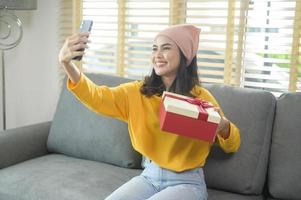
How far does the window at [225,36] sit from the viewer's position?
2.22 metres

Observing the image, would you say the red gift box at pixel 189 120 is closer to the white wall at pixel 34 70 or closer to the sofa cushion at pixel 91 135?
the sofa cushion at pixel 91 135

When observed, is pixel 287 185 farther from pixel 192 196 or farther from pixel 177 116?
pixel 177 116

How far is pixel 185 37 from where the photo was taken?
1.79 meters

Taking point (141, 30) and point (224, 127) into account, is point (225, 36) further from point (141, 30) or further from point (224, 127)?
point (224, 127)

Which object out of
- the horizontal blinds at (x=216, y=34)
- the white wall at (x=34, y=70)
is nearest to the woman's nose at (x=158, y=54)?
the horizontal blinds at (x=216, y=34)

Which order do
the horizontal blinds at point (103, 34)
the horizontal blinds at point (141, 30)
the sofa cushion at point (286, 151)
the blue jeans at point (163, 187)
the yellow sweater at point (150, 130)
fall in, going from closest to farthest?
1. the blue jeans at point (163, 187)
2. the yellow sweater at point (150, 130)
3. the sofa cushion at point (286, 151)
4. the horizontal blinds at point (141, 30)
5. the horizontal blinds at point (103, 34)

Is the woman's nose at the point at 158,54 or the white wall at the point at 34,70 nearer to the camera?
the woman's nose at the point at 158,54

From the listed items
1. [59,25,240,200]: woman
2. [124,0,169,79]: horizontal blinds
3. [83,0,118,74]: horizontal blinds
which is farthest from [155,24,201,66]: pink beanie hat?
[83,0,118,74]: horizontal blinds

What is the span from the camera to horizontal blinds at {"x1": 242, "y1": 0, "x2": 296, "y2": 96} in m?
2.21

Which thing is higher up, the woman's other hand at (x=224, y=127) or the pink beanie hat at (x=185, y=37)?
the pink beanie hat at (x=185, y=37)

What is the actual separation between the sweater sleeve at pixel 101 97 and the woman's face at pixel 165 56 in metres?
0.19

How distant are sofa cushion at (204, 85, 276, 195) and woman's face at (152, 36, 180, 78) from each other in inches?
16.2

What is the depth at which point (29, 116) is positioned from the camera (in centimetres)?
322

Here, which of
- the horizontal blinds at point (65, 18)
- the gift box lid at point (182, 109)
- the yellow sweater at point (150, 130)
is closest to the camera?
the gift box lid at point (182, 109)
